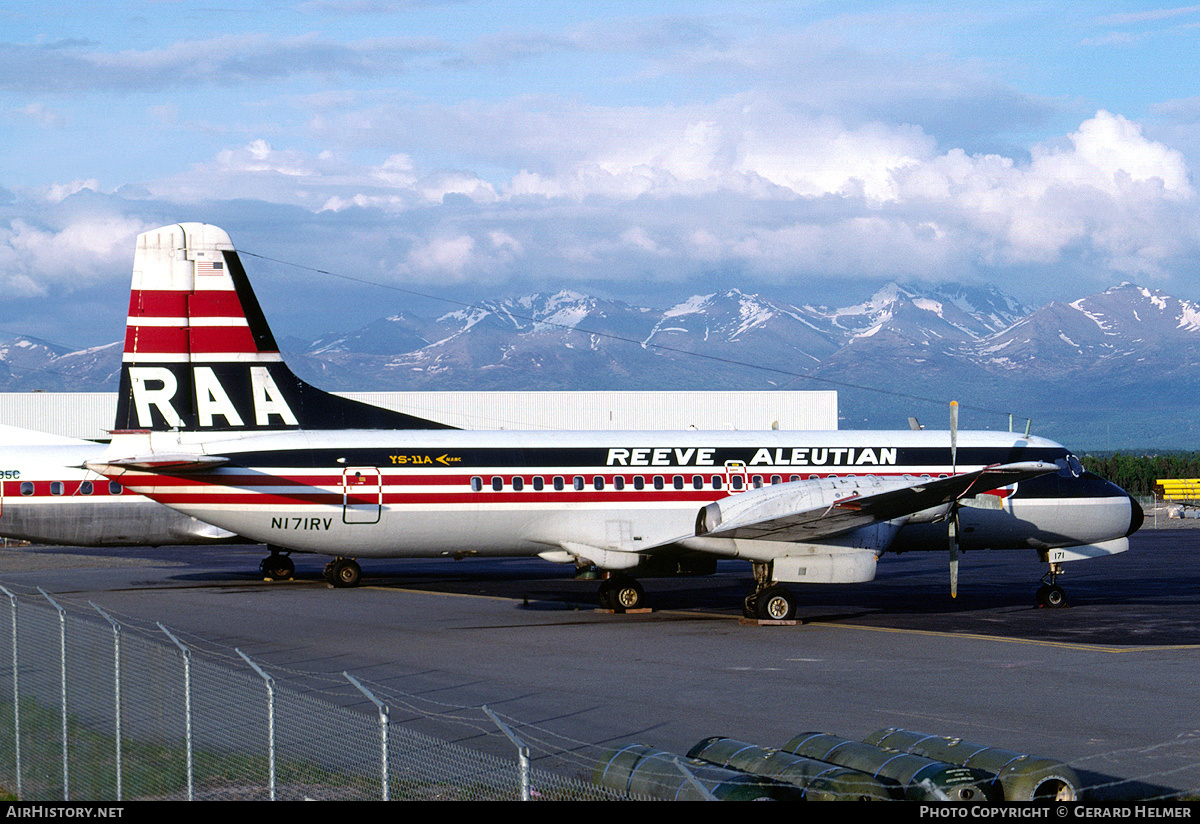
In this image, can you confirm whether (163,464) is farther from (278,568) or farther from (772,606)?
(772,606)

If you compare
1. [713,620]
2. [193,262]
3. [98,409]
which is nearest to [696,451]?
[713,620]

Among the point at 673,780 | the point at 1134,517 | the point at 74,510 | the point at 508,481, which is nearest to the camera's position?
the point at 673,780

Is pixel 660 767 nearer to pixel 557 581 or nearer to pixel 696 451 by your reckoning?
pixel 696 451

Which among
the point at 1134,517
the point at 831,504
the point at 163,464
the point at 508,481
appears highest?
the point at 163,464

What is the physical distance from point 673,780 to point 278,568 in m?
28.7

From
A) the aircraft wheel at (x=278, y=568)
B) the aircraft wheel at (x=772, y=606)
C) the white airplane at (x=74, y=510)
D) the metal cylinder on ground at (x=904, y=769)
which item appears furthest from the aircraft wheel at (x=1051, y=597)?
the aircraft wheel at (x=278, y=568)

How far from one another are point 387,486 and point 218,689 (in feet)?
31.9

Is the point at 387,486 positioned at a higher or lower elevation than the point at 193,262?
lower

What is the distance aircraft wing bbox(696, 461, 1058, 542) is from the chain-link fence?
409 inches

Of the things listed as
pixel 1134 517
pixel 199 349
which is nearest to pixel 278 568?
pixel 199 349

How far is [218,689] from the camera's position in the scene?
17.0 metres

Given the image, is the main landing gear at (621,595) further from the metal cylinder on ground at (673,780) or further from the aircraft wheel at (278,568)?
the metal cylinder on ground at (673,780)

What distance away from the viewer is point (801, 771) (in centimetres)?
993

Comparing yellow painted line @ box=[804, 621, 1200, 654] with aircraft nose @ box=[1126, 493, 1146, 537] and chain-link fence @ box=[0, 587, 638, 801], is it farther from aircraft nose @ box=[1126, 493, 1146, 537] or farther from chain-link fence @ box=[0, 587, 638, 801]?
chain-link fence @ box=[0, 587, 638, 801]
